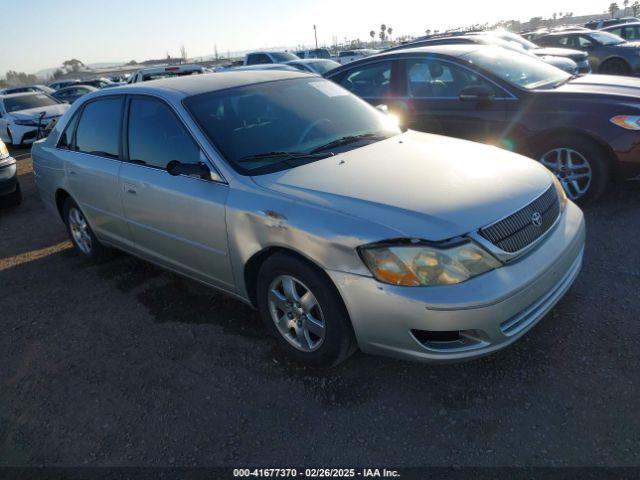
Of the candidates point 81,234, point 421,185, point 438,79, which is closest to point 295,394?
point 421,185

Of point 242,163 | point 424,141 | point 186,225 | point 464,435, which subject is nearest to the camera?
point 464,435

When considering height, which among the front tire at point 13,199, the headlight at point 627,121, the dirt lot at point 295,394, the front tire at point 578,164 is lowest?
the dirt lot at point 295,394

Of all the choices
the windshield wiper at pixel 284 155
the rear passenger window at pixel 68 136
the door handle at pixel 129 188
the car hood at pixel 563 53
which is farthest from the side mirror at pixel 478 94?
the car hood at pixel 563 53

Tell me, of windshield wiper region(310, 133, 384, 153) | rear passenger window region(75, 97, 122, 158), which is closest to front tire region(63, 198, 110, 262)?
rear passenger window region(75, 97, 122, 158)

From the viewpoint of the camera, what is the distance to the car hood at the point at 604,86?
4930 mm

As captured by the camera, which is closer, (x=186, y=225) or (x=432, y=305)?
(x=432, y=305)

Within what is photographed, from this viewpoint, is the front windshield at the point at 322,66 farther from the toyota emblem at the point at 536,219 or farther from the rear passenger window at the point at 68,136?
the toyota emblem at the point at 536,219

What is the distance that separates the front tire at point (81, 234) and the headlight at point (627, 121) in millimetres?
4995

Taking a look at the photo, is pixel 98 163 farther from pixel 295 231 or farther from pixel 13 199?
pixel 13 199

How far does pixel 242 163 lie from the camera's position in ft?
10.2

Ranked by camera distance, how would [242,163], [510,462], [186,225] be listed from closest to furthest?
[510,462] → [242,163] → [186,225]

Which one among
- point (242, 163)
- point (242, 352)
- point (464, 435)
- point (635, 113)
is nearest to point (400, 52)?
point (635, 113)

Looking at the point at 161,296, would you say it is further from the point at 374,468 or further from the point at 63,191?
the point at 374,468

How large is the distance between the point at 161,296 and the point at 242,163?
1638 millimetres
